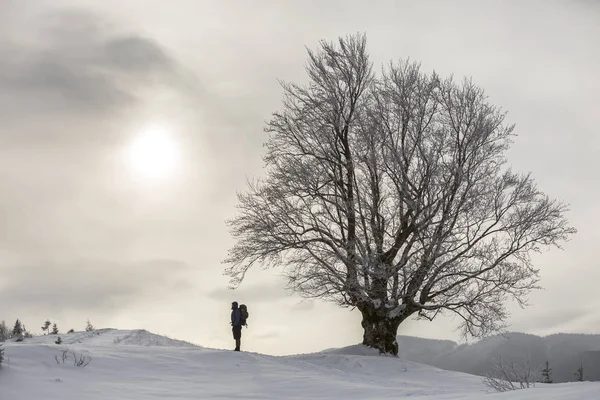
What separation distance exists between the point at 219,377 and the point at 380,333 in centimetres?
921

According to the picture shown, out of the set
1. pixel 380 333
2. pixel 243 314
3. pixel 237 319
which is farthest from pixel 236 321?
pixel 380 333

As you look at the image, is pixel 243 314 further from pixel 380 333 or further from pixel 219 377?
pixel 380 333

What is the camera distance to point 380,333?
23688mm

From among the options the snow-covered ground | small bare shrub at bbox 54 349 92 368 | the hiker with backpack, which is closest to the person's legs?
the hiker with backpack

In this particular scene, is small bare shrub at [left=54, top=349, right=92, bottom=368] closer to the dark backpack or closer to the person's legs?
the person's legs

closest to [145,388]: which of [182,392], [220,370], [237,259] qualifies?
[182,392]

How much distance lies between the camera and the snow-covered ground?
1213 centimetres

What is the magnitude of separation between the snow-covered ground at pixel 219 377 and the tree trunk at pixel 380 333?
2.26 m

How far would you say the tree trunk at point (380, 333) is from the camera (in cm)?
2366

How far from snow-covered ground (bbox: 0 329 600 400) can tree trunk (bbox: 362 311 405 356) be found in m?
2.26

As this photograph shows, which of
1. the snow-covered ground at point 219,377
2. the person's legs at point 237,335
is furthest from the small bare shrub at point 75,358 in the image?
the person's legs at point 237,335

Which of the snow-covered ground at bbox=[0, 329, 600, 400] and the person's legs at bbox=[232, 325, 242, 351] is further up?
the person's legs at bbox=[232, 325, 242, 351]

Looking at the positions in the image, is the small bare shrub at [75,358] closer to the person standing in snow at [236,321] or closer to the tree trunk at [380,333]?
the person standing in snow at [236,321]

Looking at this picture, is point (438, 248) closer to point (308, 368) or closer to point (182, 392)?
point (308, 368)
